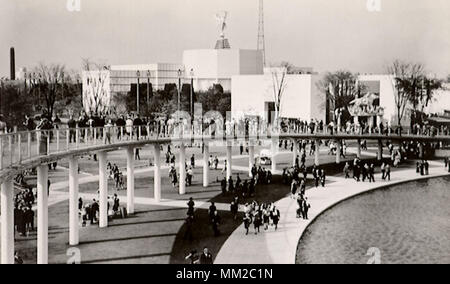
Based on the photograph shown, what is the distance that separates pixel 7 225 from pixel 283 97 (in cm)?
6273

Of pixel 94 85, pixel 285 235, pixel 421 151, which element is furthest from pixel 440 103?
pixel 285 235

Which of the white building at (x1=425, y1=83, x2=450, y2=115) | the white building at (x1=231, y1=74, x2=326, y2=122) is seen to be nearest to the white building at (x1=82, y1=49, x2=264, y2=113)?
the white building at (x1=231, y1=74, x2=326, y2=122)

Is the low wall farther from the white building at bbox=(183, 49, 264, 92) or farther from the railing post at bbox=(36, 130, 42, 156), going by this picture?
the railing post at bbox=(36, 130, 42, 156)

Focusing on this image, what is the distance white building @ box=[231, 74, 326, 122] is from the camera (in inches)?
2992

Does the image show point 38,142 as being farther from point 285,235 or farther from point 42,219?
point 285,235

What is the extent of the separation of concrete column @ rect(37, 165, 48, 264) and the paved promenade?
6.33 metres

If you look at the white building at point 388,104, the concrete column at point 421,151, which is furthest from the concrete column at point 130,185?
the white building at point 388,104

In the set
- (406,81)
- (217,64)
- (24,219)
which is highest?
(217,64)

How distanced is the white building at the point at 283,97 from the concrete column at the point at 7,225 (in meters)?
57.4

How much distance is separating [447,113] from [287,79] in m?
19.3

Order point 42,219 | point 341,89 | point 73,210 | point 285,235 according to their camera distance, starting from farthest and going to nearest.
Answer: point 341,89, point 285,235, point 73,210, point 42,219

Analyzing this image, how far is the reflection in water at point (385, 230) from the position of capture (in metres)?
25.4

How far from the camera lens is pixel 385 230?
30.4 metres

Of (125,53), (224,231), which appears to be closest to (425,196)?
(224,231)
